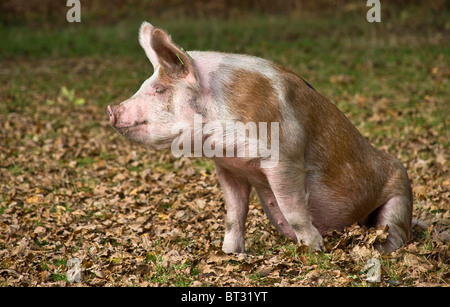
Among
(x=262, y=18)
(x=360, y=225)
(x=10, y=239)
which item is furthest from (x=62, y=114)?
(x=262, y=18)

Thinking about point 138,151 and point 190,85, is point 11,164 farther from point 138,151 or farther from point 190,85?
point 190,85

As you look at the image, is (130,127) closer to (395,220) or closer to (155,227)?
(155,227)

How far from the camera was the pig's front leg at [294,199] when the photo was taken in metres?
3.73

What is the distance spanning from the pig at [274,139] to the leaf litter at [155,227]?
17cm

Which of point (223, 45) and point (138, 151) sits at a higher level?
point (223, 45)

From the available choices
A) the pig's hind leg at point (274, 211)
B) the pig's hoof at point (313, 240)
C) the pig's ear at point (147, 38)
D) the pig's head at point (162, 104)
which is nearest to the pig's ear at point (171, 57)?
the pig's head at point (162, 104)

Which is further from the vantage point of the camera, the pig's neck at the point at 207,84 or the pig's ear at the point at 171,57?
the pig's neck at the point at 207,84

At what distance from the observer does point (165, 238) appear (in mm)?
4785

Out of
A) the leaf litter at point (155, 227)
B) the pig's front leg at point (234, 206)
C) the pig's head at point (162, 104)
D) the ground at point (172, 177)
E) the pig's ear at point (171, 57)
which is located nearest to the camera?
the pig's ear at point (171, 57)

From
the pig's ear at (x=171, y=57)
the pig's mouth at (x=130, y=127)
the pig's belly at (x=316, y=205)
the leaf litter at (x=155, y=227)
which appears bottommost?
the leaf litter at (x=155, y=227)

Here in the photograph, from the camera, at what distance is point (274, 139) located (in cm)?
368

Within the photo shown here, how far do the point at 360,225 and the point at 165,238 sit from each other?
1.46m

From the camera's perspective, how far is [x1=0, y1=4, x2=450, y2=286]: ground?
3.97 meters

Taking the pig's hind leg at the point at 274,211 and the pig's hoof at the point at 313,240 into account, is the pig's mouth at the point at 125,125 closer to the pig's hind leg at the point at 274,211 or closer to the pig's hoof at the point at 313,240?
the pig's hind leg at the point at 274,211
